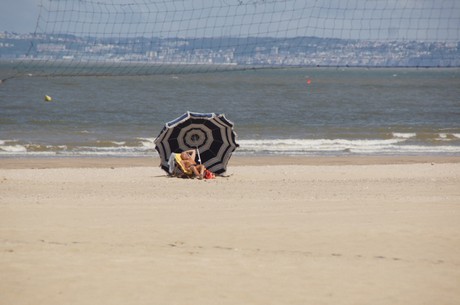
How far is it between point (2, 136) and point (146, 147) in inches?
213

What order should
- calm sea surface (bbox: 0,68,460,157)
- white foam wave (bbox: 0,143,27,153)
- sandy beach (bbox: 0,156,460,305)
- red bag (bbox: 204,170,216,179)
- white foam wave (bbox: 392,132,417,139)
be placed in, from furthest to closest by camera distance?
white foam wave (bbox: 392,132,417,139)
calm sea surface (bbox: 0,68,460,157)
white foam wave (bbox: 0,143,27,153)
red bag (bbox: 204,170,216,179)
sandy beach (bbox: 0,156,460,305)

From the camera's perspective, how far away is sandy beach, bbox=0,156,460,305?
6602 mm

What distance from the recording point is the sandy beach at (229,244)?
260 inches

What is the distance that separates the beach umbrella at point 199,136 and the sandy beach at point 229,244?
162 centimetres

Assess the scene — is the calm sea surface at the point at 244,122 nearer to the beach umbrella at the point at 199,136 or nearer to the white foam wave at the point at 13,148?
the white foam wave at the point at 13,148

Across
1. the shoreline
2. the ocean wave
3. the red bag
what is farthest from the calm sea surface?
the red bag

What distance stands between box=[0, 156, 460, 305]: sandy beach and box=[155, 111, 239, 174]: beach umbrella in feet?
5.32

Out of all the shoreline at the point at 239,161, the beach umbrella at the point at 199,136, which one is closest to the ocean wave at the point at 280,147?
the shoreline at the point at 239,161

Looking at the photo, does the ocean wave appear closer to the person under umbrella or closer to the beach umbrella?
the beach umbrella

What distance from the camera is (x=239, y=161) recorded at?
2114 centimetres

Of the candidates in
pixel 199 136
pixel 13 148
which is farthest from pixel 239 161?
pixel 13 148

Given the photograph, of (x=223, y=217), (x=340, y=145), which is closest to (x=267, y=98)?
(x=340, y=145)

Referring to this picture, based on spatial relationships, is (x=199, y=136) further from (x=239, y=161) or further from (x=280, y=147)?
(x=280, y=147)

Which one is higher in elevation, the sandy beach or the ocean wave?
the ocean wave
